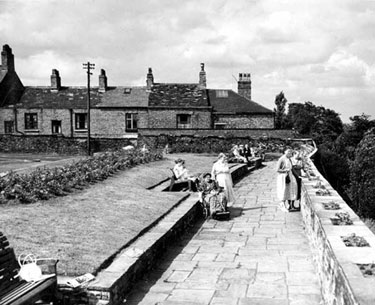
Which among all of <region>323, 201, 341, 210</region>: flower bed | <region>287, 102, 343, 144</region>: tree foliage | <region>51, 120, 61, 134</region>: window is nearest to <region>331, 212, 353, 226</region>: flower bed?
<region>323, 201, 341, 210</region>: flower bed

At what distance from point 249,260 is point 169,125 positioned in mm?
36411

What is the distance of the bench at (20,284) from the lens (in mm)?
4375

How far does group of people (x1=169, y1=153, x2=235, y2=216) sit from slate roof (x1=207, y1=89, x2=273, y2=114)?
30664 millimetres

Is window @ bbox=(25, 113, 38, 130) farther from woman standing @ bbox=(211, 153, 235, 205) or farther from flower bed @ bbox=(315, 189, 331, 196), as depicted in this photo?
flower bed @ bbox=(315, 189, 331, 196)

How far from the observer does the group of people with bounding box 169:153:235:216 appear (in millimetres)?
11102

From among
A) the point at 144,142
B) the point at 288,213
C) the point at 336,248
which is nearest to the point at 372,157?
the point at 144,142

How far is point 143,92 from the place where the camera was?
4669 centimetres

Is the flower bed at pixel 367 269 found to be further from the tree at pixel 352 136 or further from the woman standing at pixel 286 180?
the tree at pixel 352 136

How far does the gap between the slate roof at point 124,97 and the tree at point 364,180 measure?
63.4 ft

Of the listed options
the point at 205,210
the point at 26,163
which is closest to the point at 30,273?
the point at 205,210

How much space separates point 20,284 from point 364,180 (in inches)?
1381

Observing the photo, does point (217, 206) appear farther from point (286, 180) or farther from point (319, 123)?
point (319, 123)

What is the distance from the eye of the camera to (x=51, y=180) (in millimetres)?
11695

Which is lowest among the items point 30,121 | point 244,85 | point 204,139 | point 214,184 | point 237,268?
point 237,268
